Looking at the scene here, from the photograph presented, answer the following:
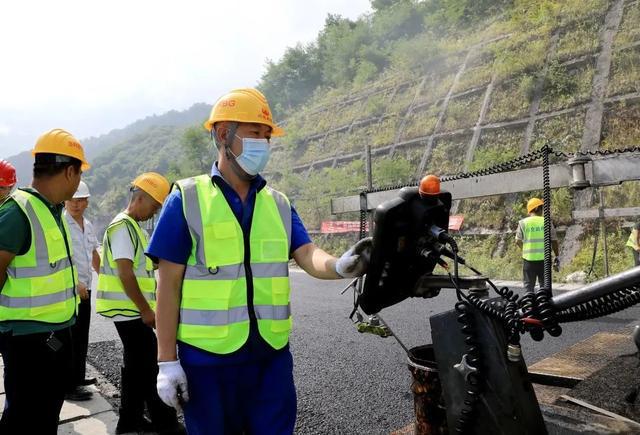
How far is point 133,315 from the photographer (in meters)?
3.08

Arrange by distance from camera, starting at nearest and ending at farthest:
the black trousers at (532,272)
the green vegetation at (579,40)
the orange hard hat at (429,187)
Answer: the orange hard hat at (429,187) → the black trousers at (532,272) → the green vegetation at (579,40)

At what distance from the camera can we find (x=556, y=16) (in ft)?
64.0

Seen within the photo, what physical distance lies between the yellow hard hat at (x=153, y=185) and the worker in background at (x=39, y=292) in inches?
27.6

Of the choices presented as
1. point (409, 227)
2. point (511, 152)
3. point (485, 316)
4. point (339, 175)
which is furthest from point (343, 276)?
point (339, 175)

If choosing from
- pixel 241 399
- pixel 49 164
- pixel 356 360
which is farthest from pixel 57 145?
pixel 356 360

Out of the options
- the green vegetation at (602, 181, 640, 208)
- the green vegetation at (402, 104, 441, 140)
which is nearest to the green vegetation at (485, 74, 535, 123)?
the green vegetation at (402, 104, 441, 140)

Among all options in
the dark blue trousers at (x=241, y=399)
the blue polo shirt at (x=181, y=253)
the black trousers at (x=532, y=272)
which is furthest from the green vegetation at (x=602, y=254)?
the blue polo shirt at (x=181, y=253)

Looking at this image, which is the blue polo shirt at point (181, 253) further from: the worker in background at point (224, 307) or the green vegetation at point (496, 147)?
the green vegetation at point (496, 147)

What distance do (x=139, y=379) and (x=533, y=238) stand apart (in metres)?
5.78

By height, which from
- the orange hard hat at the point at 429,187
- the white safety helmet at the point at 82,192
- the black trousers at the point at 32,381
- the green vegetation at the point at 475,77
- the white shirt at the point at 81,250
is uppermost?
the green vegetation at the point at 475,77

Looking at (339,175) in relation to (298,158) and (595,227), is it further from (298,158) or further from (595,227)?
(595,227)

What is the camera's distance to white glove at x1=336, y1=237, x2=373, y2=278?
1771 millimetres

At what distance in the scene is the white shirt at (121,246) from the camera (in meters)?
3.01

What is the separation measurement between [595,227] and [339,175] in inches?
502
